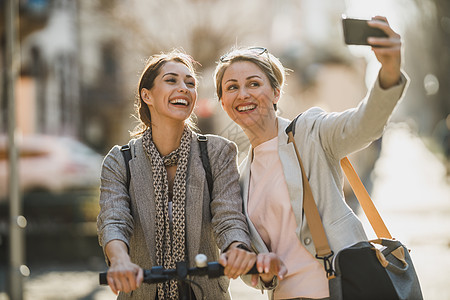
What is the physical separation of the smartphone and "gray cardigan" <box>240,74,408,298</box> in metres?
0.35

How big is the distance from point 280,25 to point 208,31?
45.0ft

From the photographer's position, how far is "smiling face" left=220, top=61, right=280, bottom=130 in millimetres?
2779

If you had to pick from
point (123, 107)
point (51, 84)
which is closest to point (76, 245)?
point (51, 84)

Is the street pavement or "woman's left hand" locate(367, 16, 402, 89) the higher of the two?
the street pavement

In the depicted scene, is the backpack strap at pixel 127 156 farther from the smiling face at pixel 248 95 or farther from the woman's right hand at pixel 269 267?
the woman's right hand at pixel 269 267

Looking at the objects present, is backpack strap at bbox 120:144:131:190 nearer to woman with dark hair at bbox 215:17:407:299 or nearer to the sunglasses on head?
woman with dark hair at bbox 215:17:407:299

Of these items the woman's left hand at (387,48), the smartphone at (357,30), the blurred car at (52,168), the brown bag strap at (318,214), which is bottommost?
the brown bag strap at (318,214)

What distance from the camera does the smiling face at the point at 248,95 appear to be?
2779 mm

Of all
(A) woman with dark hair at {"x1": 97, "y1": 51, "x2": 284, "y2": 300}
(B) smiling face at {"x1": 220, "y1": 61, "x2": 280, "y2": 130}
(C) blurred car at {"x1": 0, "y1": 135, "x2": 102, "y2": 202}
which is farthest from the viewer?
(C) blurred car at {"x1": 0, "y1": 135, "x2": 102, "y2": 202}

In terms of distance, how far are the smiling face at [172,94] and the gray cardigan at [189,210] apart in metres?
0.19

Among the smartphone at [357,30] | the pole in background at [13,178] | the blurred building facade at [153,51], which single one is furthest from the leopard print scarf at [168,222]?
the blurred building facade at [153,51]

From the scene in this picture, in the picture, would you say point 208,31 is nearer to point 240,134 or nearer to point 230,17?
point 230,17

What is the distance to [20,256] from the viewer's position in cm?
659

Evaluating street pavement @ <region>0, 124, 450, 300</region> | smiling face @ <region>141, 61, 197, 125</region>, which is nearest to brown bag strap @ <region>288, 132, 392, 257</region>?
smiling face @ <region>141, 61, 197, 125</region>
